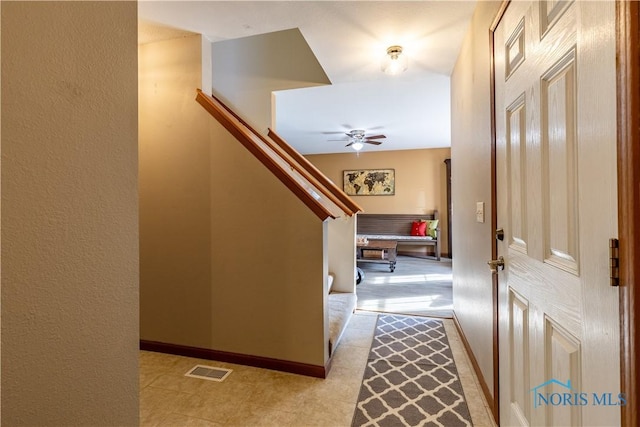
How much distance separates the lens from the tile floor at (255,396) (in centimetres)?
155

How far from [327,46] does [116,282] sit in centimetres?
227

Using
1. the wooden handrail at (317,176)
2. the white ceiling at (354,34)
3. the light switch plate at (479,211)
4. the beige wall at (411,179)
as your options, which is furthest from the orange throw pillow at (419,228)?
the light switch plate at (479,211)

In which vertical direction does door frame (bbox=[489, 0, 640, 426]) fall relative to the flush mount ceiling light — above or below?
below

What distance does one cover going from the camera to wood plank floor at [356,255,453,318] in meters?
3.29

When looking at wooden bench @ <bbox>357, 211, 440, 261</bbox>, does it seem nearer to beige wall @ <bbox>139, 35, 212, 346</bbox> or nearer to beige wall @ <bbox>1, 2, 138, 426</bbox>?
beige wall @ <bbox>139, 35, 212, 346</bbox>

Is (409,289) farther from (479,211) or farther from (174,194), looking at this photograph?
(174,194)

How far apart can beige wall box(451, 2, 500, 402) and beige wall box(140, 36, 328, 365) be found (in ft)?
3.25

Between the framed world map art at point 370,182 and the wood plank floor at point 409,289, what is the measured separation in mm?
2096

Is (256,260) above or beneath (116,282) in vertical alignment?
beneath

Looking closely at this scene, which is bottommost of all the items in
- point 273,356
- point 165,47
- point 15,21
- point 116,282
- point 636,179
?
point 273,356

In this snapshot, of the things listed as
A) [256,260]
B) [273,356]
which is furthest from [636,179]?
[273,356]

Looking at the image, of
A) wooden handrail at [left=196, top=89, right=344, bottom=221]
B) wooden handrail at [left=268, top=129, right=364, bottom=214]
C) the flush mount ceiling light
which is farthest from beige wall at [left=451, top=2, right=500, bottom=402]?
wooden handrail at [left=268, top=129, right=364, bottom=214]

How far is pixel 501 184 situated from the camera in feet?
4.44

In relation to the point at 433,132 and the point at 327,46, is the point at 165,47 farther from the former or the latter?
the point at 433,132
